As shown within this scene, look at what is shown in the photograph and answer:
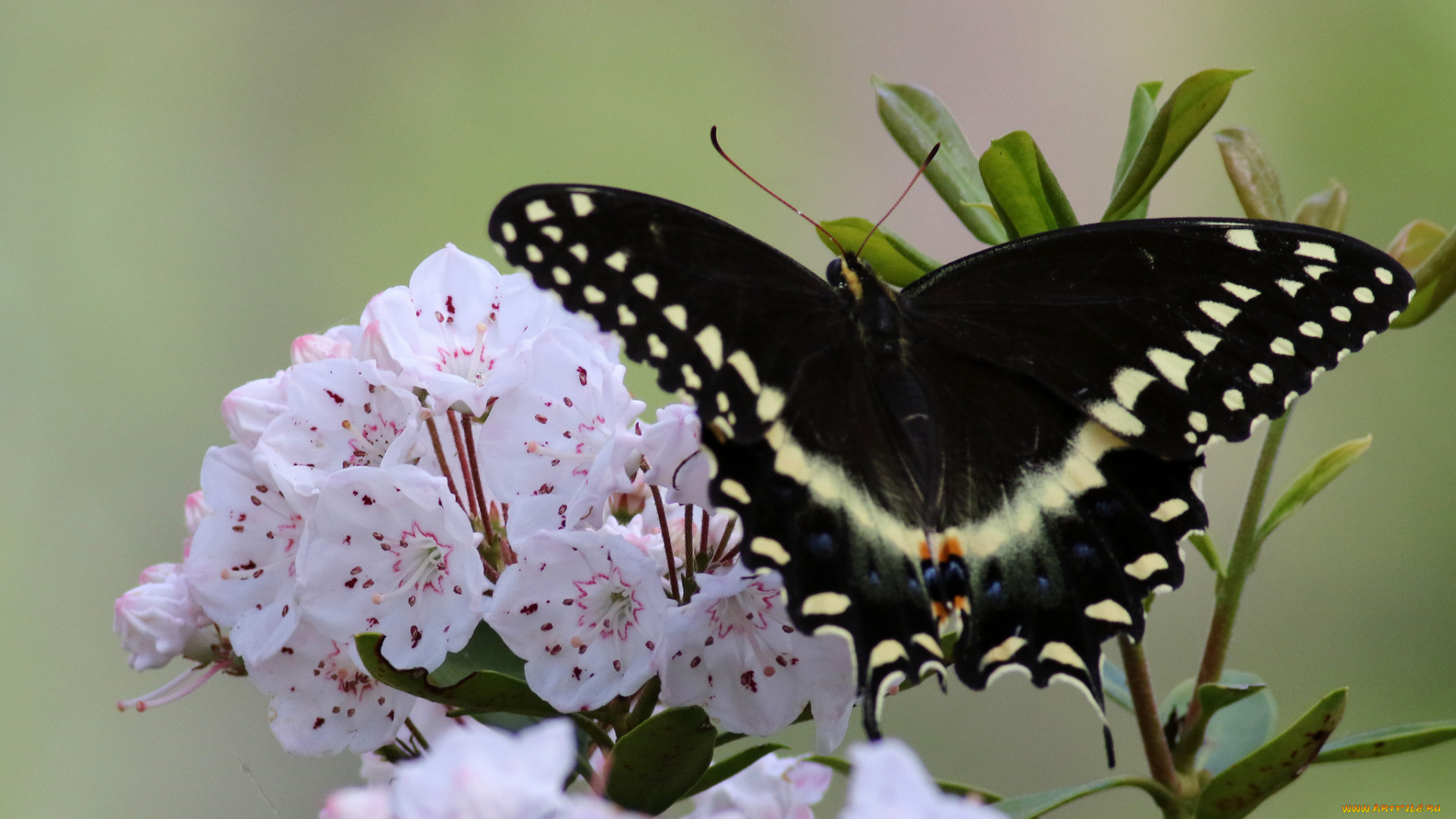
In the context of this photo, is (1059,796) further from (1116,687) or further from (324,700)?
(324,700)

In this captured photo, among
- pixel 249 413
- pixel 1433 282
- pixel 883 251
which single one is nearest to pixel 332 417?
pixel 249 413

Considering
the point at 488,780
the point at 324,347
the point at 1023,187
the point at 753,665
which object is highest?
the point at 1023,187

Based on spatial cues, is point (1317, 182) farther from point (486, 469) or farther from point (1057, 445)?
point (486, 469)

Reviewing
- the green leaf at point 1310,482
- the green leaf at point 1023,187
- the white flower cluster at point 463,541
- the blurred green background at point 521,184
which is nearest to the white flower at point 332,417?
the white flower cluster at point 463,541

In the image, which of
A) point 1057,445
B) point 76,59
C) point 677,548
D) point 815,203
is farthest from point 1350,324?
point 76,59

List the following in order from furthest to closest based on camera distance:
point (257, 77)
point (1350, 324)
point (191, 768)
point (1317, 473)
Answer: point (257, 77) → point (191, 768) → point (1317, 473) → point (1350, 324)

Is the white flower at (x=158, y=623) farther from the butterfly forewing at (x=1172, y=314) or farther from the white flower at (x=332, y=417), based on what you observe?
the butterfly forewing at (x=1172, y=314)
